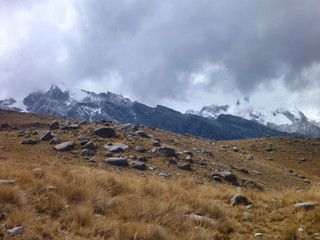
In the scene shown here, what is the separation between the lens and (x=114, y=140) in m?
21.2

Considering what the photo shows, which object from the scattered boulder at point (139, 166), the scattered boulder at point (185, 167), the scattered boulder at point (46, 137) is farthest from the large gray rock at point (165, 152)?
the scattered boulder at point (46, 137)

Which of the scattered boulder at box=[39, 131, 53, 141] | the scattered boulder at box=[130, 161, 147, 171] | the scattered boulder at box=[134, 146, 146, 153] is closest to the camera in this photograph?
the scattered boulder at box=[130, 161, 147, 171]

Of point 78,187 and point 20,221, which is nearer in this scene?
point 20,221

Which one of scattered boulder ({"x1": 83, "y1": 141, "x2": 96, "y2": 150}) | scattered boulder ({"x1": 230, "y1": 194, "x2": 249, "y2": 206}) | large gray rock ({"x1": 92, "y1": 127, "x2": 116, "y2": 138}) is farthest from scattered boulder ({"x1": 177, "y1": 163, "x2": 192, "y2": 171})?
large gray rock ({"x1": 92, "y1": 127, "x2": 116, "y2": 138})

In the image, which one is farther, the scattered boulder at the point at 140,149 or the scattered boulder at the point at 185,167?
the scattered boulder at the point at 140,149

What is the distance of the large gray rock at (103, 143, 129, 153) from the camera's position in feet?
59.5

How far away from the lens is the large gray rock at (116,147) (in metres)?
18.1

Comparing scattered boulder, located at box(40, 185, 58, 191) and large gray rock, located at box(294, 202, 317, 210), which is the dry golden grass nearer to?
scattered boulder, located at box(40, 185, 58, 191)

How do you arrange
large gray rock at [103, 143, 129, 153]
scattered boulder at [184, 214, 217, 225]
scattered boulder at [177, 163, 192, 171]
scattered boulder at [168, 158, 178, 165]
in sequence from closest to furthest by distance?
scattered boulder at [184, 214, 217, 225] → scattered boulder at [177, 163, 192, 171] → scattered boulder at [168, 158, 178, 165] → large gray rock at [103, 143, 129, 153]

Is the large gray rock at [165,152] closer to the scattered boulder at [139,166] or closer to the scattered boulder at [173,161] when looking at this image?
the scattered boulder at [173,161]

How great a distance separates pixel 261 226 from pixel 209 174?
1032 cm

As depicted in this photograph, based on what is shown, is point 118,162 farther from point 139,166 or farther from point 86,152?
point 86,152

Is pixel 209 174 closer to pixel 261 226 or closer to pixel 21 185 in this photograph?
pixel 261 226

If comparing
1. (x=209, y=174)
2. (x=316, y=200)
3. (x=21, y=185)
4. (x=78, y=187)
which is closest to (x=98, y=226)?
(x=78, y=187)
